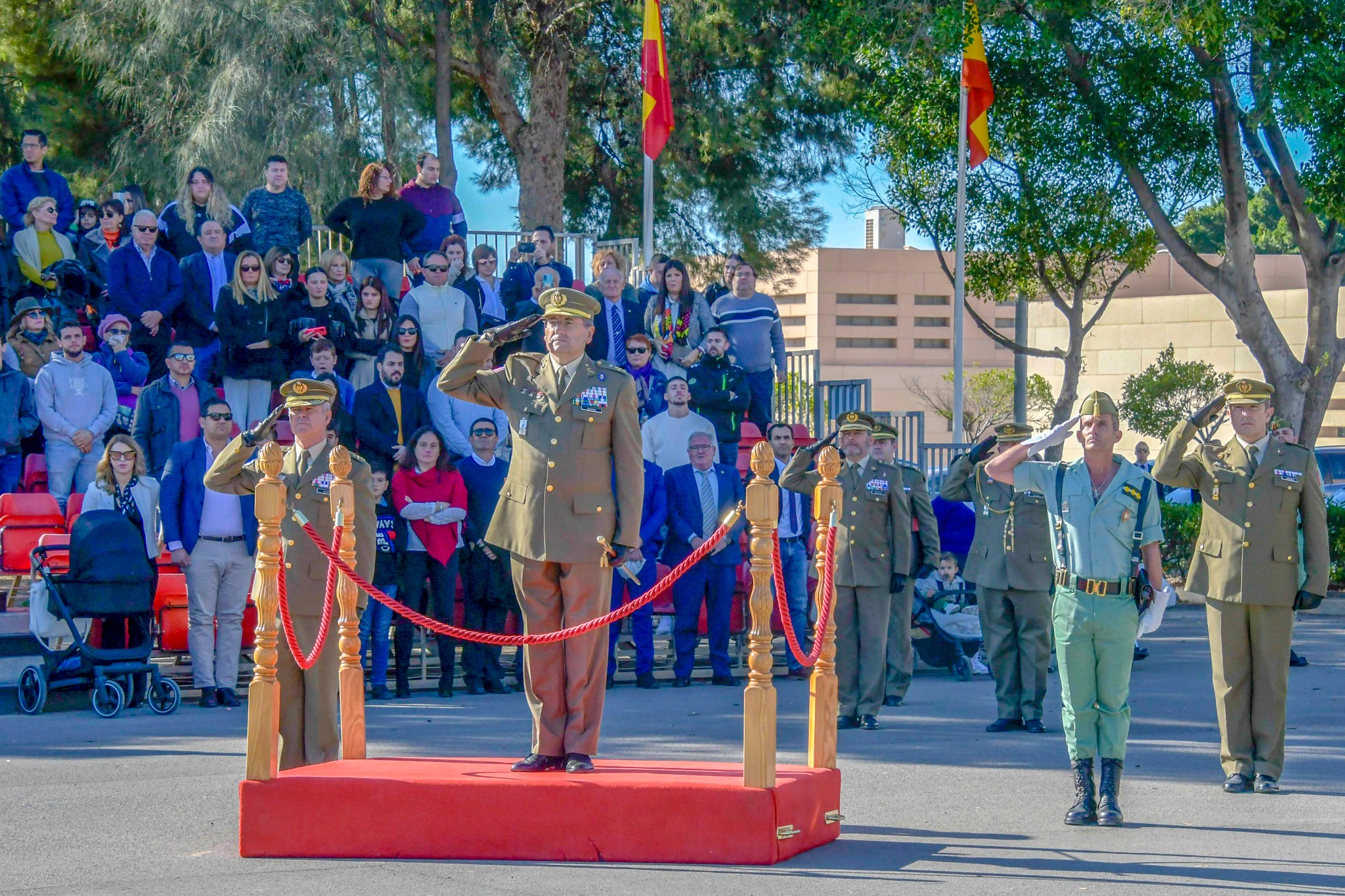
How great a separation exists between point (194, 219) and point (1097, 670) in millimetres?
10557

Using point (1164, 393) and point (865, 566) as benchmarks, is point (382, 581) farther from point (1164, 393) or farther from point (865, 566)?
point (1164, 393)

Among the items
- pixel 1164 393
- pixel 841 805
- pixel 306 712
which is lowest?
pixel 841 805

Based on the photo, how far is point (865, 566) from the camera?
10617 millimetres

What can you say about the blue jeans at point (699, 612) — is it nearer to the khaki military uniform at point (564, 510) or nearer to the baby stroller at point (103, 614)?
the baby stroller at point (103, 614)

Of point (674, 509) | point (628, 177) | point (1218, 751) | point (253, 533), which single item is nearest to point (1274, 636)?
point (1218, 751)

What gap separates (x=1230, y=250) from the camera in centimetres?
2028

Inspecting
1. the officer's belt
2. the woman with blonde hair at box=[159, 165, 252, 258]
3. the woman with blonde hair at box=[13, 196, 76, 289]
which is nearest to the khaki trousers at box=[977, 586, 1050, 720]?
the officer's belt

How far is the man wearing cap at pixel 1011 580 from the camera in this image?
1041 cm

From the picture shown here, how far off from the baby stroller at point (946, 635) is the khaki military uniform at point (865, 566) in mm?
2338

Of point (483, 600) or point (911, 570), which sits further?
point (483, 600)

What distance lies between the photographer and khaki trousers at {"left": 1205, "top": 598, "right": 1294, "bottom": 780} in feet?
27.1

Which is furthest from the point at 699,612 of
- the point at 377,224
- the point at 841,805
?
the point at 377,224

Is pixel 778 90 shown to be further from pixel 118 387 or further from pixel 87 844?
pixel 87 844

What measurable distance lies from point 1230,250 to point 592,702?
1564 centimetres
